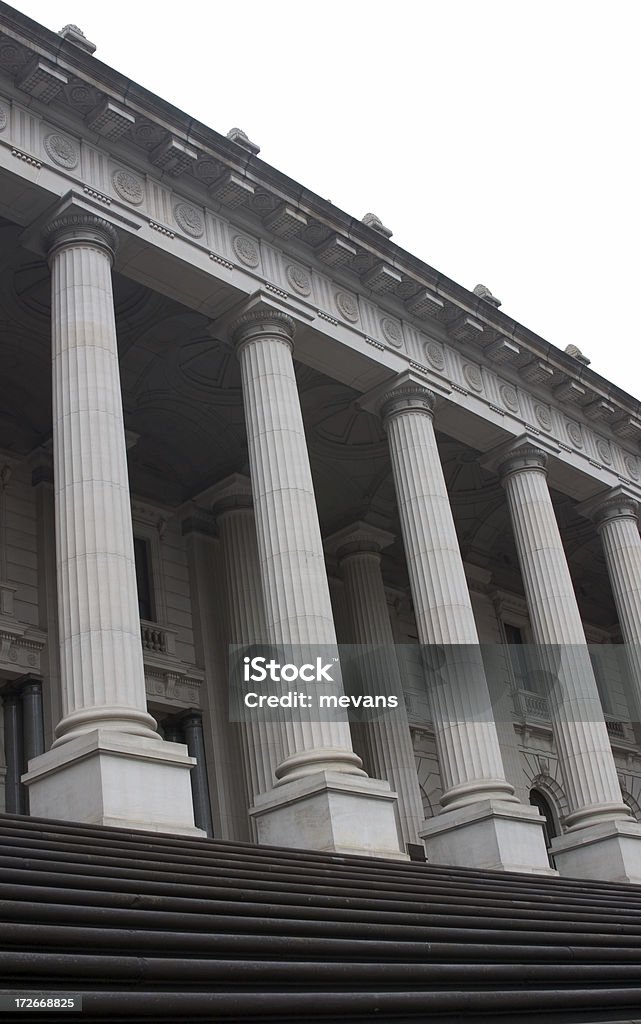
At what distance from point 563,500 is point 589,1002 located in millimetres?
22668

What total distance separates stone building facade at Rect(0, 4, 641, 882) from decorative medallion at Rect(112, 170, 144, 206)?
0.05 meters

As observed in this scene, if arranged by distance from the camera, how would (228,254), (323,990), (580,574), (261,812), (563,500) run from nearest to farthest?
(323,990)
(261,812)
(228,254)
(563,500)
(580,574)

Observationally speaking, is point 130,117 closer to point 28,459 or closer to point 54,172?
point 54,172

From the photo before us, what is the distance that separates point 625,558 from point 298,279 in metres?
11.6

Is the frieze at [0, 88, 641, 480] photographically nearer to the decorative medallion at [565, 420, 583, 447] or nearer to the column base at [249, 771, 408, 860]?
the decorative medallion at [565, 420, 583, 447]

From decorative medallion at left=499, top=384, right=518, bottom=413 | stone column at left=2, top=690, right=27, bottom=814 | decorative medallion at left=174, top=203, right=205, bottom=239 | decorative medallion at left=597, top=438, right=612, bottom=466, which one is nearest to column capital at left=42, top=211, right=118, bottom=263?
decorative medallion at left=174, top=203, right=205, bottom=239

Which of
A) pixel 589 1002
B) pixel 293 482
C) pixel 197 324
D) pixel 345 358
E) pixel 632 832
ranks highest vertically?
pixel 197 324

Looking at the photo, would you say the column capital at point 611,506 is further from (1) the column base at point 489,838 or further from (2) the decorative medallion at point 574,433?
(1) the column base at point 489,838

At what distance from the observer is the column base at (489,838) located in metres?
18.4

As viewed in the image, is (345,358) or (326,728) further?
(345,358)

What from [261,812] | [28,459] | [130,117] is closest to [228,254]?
[130,117]

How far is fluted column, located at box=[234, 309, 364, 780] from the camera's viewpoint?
55.5 ft

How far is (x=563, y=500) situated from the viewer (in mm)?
31531

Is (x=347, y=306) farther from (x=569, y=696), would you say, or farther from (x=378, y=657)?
(x=378, y=657)
